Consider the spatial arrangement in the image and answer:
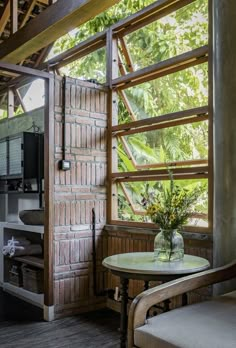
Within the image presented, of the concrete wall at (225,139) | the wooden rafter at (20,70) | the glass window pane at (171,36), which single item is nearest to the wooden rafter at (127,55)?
the glass window pane at (171,36)

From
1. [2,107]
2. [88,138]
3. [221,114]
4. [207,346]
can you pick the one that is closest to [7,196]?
[2,107]

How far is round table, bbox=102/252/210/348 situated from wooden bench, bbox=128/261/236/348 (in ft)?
0.49

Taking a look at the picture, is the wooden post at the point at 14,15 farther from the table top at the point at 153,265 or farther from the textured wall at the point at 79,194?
the table top at the point at 153,265

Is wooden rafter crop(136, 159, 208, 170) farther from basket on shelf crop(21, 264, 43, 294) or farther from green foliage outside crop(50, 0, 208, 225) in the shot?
basket on shelf crop(21, 264, 43, 294)

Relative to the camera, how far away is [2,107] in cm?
598

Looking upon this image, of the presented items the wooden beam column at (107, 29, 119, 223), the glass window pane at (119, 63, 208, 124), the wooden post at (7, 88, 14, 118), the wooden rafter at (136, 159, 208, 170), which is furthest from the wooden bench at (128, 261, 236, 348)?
the wooden post at (7, 88, 14, 118)

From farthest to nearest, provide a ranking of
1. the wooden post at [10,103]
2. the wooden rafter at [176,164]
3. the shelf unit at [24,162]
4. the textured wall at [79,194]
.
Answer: the wooden post at [10,103] < the shelf unit at [24,162] < the textured wall at [79,194] < the wooden rafter at [176,164]

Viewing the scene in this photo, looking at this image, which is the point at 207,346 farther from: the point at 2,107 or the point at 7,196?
the point at 2,107

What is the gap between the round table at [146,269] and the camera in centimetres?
221

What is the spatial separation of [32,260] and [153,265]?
81.2 inches

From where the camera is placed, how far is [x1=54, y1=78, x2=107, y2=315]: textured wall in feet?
11.5

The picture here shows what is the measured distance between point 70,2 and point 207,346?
293 centimetres

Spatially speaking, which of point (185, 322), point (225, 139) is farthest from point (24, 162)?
point (185, 322)

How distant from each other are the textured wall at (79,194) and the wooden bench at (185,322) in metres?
1.72
